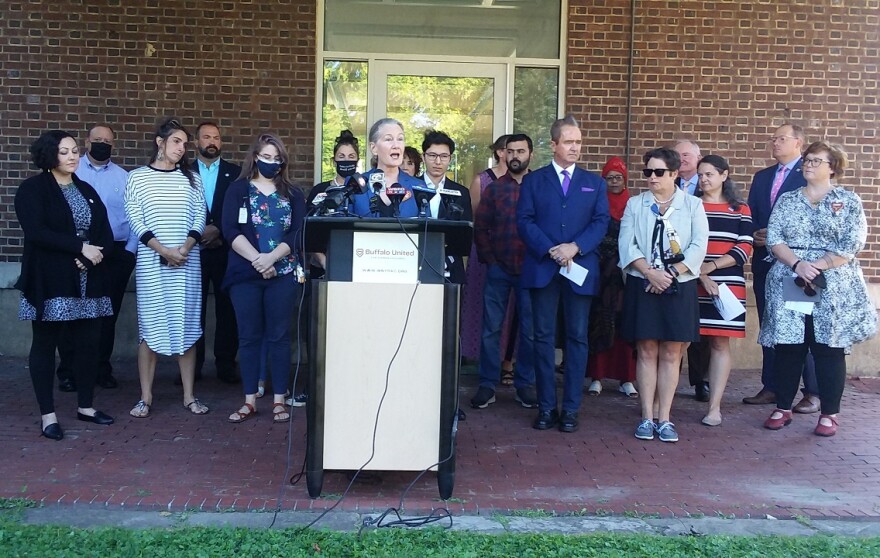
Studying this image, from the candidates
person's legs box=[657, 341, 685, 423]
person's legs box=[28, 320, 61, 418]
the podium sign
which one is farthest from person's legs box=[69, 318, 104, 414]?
person's legs box=[657, 341, 685, 423]

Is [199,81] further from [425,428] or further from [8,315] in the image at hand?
[425,428]

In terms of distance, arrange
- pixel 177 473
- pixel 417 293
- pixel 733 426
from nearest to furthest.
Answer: pixel 417 293 → pixel 177 473 → pixel 733 426

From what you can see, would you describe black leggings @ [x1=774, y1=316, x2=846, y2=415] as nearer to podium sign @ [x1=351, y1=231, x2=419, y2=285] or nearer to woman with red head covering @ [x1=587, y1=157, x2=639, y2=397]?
woman with red head covering @ [x1=587, y1=157, x2=639, y2=397]

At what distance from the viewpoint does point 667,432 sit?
20.2ft

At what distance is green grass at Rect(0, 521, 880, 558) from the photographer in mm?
4000

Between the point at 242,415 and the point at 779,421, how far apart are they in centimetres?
402

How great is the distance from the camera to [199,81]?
865 cm

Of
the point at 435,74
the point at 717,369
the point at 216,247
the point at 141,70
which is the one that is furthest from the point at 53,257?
the point at 717,369

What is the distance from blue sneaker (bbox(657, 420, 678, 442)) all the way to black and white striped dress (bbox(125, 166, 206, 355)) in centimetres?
352

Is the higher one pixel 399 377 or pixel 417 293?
pixel 417 293

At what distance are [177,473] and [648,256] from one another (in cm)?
344

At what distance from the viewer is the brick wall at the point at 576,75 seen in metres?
8.60

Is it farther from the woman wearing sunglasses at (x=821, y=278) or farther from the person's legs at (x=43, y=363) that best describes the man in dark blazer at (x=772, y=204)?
the person's legs at (x=43, y=363)

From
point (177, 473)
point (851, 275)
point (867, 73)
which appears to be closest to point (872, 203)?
point (867, 73)
